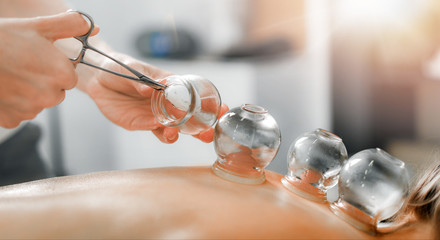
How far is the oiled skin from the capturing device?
521 mm

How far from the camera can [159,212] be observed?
0.53 m

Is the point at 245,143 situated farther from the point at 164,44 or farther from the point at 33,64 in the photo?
the point at 164,44

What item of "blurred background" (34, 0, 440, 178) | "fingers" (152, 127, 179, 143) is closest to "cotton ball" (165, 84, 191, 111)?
"fingers" (152, 127, 179, 143)

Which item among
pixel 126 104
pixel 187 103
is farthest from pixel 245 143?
pixel 126 104

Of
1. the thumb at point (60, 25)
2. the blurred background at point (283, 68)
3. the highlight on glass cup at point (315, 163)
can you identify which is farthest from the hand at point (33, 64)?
the blurred background at point (283, 68)

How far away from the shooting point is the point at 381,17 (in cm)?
209

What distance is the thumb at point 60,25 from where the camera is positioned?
2.08 ft

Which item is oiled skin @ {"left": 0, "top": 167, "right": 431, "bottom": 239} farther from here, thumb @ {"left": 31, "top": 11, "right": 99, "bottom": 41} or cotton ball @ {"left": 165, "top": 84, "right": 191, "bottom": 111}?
thumb @ {"left": 31, "top": 11, "right": 99, "bottom": 41}

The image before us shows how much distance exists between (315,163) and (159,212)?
278 millimetres

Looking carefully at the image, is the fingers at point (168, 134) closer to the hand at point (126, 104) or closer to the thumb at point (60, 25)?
the hand at point (126, 104)

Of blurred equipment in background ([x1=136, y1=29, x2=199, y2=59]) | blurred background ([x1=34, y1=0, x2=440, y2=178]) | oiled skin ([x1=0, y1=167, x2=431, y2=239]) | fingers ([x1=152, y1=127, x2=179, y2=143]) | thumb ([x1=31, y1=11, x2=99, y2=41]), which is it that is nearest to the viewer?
oiled skin ([x1=0, y1=167, x2=431, y2=239])

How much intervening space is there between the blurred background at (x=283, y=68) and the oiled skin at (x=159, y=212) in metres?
1.59

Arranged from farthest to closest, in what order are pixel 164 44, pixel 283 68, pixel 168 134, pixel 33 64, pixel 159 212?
→ pixel 283 68 → pixel 164 44 → pixel 168 134 → pixel 33 64 → pixel 159 212

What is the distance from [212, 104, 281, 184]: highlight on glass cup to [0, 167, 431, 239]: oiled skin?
59 mm
